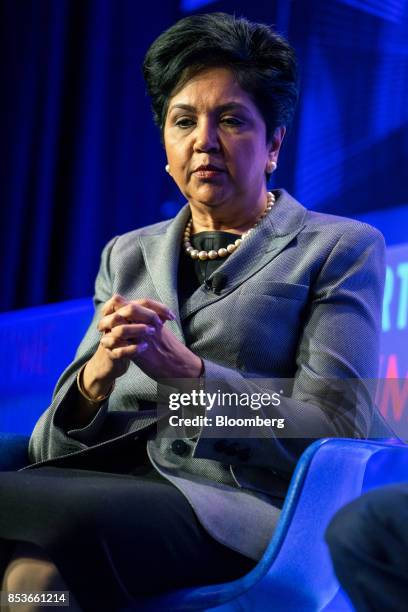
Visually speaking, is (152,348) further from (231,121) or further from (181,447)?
(231,121)

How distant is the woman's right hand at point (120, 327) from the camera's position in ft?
4.62

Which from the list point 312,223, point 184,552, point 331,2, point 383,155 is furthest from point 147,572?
point 331,2

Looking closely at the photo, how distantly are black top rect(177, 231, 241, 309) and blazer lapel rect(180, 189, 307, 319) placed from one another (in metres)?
0.05

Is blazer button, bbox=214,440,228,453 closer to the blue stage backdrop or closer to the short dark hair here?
the short dark hair

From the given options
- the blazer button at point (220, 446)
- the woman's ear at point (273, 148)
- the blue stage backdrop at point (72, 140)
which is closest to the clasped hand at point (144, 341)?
the blazer button at point (220, 446)

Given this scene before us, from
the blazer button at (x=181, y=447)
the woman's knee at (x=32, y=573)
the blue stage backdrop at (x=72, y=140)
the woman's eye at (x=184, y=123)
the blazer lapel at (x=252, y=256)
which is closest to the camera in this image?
the woman's knee at (x=32, y=573)

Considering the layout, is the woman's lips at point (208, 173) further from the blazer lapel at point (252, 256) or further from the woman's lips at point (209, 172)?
the blazer lapel at point (252, 256)

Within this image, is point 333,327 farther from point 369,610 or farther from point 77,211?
point 77,211

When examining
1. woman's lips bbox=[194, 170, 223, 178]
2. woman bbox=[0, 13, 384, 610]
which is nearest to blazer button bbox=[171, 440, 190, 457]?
woman bbox=[0, 13, 384, 610]

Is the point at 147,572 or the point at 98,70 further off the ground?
the point at 98,70

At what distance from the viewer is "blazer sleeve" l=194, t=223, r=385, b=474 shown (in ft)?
4.84

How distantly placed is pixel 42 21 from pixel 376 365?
208cm

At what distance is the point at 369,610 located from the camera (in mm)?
882

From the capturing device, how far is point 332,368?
5.05 feet
